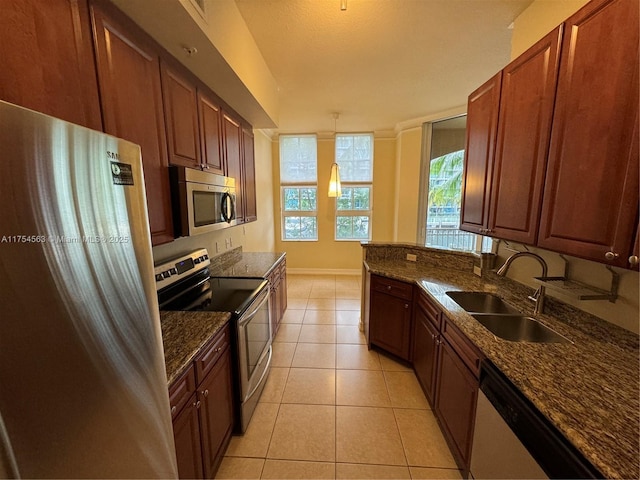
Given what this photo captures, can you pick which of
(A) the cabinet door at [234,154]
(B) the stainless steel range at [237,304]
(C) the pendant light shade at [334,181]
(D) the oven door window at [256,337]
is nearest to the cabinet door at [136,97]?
(B) the stainless steel range at [237,304]

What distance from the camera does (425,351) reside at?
2.06 m

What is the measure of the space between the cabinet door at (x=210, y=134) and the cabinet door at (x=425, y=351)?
2.11m

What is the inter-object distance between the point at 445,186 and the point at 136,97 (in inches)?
171

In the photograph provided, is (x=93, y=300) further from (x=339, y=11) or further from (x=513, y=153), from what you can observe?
(x=339, y=11)

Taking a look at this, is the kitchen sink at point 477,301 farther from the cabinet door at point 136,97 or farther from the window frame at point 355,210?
the window frame at point 355,210

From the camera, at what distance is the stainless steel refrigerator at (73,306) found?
0.49 metres

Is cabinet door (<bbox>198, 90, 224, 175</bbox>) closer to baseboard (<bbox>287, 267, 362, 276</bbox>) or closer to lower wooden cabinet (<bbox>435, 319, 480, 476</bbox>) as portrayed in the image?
lower wooden cabinet (<bbox>435, 319, 480, 476</bbox>)

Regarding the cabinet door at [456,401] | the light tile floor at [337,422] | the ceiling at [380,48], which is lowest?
the light tile floor at [337,422]

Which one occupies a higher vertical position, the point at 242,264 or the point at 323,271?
the point at 242,264

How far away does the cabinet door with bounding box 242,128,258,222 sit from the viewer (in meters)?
2.94

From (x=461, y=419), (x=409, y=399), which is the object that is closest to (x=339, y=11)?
(x=461, y=419)

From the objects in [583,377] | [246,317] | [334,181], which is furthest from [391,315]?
[334,181]

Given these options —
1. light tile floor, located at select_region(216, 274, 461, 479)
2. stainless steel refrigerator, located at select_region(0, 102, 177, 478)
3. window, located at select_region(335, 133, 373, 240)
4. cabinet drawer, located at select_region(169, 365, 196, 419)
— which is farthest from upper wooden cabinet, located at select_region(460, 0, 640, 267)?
window, located at select_region(335, 133, 373, 240)

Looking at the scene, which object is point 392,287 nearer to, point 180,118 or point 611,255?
point 611,255
